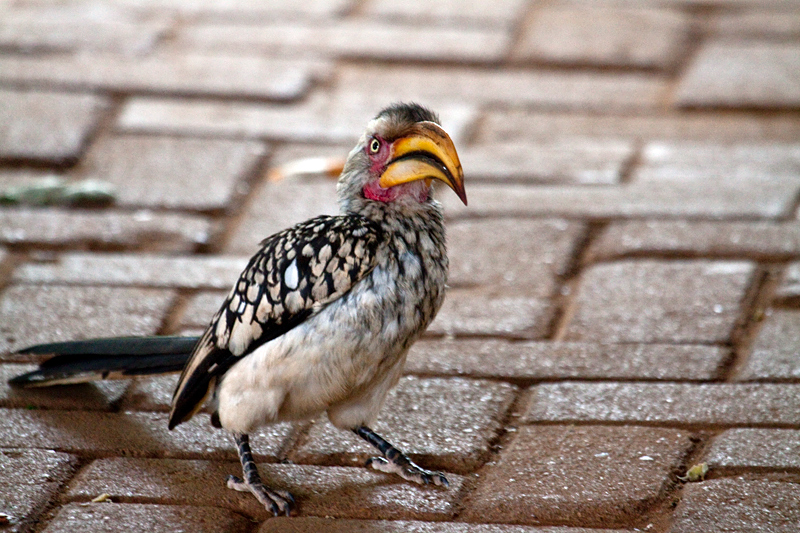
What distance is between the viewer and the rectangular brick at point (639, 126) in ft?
15.9

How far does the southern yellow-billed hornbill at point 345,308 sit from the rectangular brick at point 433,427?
97mm

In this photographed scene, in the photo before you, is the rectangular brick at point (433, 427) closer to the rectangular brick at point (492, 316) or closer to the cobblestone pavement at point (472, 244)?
the cobblestone pavement at point (472, 244)

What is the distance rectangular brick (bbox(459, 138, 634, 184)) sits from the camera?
443 centimetres

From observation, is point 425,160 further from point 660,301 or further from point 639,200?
point 639,200

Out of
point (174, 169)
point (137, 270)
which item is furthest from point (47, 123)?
point (137, 270)

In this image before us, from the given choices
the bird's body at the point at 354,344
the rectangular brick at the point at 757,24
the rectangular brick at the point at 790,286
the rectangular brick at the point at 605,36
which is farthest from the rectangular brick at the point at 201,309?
the rectangular brick at the point at 757,24

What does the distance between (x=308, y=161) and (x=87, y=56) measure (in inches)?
69.7

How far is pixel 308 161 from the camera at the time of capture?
179 inches

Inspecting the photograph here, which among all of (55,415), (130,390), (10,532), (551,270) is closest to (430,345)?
(551,270)

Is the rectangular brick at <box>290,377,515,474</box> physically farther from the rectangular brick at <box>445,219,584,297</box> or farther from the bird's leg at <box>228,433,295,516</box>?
the rectangular brick at <box>445,219,584,297</box>

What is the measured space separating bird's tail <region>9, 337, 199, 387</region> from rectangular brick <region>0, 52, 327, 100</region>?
2.61 metres

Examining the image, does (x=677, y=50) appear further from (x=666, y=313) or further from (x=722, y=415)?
(x=722, y=415)

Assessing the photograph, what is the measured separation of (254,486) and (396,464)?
0.34 m

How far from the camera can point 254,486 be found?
2490 mm
